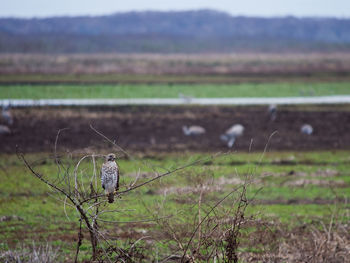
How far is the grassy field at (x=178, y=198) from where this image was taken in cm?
1130

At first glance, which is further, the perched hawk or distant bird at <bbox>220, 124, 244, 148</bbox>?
distant bird at <bbox>220, 124, 244, 148</bbox>

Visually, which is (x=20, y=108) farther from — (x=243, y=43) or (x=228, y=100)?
(x=243, y=43)

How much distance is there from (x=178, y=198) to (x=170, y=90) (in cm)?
3605

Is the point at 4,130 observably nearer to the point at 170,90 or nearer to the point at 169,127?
the point at 169,127

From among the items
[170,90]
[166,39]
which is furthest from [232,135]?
[166,39]

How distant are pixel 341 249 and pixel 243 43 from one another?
150257 millimetres

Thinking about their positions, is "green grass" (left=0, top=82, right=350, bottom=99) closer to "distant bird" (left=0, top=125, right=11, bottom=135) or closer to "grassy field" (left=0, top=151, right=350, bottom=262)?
"distant bird" (left=0, top=125, right=11, bottom=135)

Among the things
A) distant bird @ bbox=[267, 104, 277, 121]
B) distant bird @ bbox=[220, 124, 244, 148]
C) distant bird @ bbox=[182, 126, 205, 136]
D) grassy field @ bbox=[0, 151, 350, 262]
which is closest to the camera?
grassy field @ bbox=[0, 151, 350, 262]

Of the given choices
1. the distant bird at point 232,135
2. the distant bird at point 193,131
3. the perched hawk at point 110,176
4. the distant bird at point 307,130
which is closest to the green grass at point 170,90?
the distant bird at point 193,131

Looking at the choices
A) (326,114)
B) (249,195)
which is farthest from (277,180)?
(326,114)

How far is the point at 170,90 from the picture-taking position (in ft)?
149

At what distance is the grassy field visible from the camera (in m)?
11.3

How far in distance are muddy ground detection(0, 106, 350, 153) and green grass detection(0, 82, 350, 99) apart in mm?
9078

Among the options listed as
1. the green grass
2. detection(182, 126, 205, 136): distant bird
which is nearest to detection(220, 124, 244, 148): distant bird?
detection(182, 126, 205, 136): distant bird
